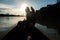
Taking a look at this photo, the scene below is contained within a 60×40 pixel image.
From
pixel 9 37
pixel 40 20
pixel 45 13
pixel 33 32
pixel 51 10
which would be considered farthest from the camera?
pixel 40 20

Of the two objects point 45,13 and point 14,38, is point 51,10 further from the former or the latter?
point 14,38

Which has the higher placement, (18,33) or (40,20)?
(18,33)

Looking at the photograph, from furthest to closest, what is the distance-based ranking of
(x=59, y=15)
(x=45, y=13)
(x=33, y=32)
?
(x=45, y=13) → (x=59, y=15) → (x=33, y=32)

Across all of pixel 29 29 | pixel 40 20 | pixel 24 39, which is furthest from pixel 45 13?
pixel 24 39

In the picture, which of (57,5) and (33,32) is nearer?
(33,32)

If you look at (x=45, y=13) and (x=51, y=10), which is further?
(x=45, y=13)

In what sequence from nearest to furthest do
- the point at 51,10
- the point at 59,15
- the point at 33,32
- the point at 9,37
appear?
1. the point at 9,37
2. the point at 33,32
3. the point at 59,15
4. the point at 51,10

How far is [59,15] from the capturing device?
101 ft

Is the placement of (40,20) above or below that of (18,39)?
below

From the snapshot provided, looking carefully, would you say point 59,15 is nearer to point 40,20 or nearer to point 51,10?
point 51,10

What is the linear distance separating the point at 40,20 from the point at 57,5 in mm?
16035

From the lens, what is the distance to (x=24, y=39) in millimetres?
14133

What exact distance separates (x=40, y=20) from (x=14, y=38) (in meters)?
33.7

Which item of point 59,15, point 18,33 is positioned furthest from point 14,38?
point 59,15
